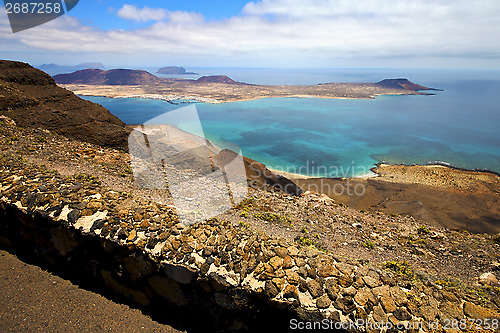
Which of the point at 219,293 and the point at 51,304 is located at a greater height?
the point at 219,293

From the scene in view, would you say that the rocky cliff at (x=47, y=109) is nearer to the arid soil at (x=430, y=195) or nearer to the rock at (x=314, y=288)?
the rock at (x=314, y=288)

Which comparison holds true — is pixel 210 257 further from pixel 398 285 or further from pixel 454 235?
pixel 454 235

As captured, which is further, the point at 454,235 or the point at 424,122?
the point at 424,122

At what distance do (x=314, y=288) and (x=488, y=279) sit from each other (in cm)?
547

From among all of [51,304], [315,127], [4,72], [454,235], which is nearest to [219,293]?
[51,304]

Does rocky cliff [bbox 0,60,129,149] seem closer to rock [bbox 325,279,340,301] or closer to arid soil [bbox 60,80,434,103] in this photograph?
rock [bbox 325,279,340,301]

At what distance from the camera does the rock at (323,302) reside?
307 centimetres

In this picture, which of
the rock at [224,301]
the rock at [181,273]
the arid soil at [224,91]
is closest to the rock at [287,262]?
the rock at [224,301]

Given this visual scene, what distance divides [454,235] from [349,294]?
27.6 ft

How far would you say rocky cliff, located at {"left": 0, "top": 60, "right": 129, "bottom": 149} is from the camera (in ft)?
35.7

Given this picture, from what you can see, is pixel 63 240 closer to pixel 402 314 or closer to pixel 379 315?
pixel 379 315

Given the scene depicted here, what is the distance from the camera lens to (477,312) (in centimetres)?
327

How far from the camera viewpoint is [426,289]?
3.60 m

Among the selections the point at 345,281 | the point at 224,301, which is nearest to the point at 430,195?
the point at 345,281
